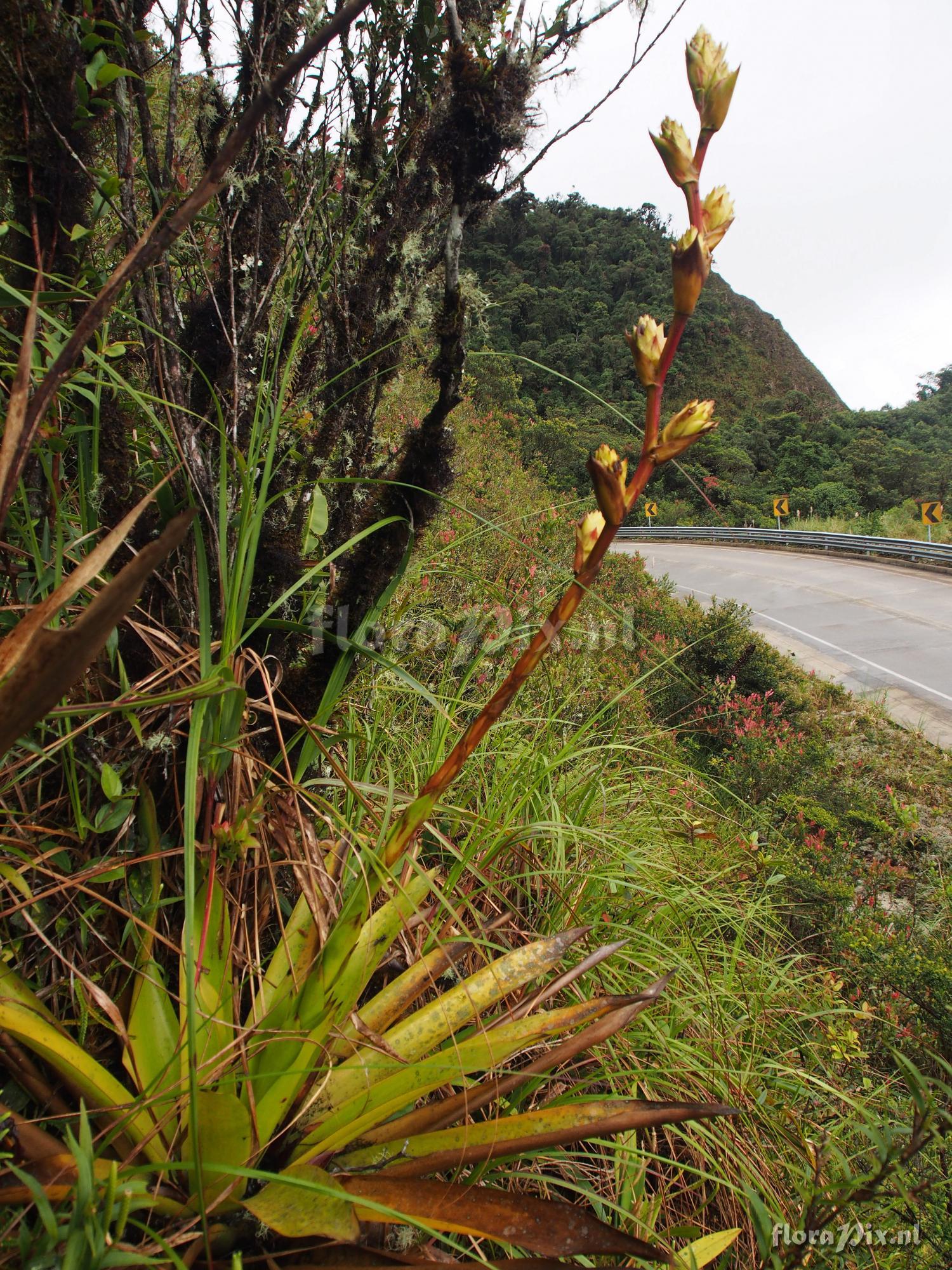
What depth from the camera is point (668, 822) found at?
2.91 meters

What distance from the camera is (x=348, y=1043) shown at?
1187 mm

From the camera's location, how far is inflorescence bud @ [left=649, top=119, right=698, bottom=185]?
77cm

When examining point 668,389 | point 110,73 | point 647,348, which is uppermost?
point 668,389

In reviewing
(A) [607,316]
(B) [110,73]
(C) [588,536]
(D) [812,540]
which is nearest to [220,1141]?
(C) [588,536]

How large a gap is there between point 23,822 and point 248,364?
3.46 ft

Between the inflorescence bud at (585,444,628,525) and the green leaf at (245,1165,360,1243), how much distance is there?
0.88 meters

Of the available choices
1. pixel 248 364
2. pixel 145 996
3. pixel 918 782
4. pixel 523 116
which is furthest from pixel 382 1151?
pixel 918 782

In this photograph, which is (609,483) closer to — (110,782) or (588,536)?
(588,536)

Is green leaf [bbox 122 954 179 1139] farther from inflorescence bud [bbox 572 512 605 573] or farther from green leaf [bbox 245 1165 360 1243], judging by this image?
inflorescence bud [bbox 572 512 605 573]

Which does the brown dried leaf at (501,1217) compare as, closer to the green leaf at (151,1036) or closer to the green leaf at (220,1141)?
the green leaf at (220,1141)

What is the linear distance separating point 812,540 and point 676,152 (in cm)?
2234

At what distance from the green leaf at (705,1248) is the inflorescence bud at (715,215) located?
1.49 meters

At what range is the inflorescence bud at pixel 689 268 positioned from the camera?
0.76 metres

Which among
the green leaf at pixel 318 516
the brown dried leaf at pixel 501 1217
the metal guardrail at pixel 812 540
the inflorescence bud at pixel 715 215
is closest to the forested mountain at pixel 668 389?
the metal guardrail at pixel 812 540
